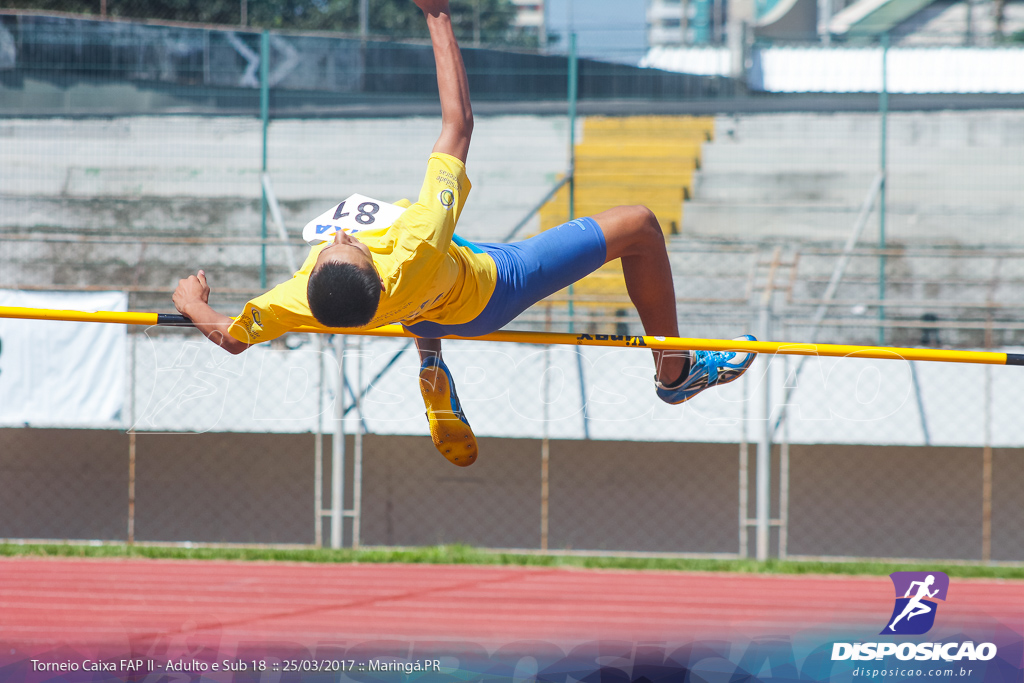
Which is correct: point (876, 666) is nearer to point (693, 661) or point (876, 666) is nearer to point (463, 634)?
point (693, 661)

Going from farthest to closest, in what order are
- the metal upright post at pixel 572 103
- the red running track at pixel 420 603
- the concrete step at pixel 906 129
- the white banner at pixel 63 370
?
the concrete step at pixel 906 129 → the metal upright post at pixel 572 103 → the white banner at pixel 63 370 → the red running track at pixel 420 603

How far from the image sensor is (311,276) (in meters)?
2.75

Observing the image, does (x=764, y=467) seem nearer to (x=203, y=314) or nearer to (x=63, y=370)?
(x=203, y=314)

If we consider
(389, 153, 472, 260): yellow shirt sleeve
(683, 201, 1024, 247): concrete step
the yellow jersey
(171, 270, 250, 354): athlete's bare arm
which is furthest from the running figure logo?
(683, 201, 1024, 247): concrete step

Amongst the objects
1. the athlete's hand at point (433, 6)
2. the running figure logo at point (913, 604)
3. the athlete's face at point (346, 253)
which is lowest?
the running figure logo at point (913, 604)

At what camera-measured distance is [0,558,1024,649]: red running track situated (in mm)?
5016

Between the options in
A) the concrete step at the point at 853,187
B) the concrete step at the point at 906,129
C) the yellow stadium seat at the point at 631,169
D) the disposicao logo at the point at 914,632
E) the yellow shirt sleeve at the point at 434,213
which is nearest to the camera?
the yellow shirt sleeve at the point at 434,213

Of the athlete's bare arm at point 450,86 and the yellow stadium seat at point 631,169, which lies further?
the yellow stadium seat at point 631,169

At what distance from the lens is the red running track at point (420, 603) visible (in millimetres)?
5016

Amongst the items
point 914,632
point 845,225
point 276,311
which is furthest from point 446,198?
point 845,225

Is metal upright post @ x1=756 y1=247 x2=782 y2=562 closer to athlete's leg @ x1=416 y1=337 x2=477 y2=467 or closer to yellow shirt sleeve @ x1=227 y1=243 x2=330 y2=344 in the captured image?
athlete's leg @ x1=416 y1=337 x2=477 y2=467

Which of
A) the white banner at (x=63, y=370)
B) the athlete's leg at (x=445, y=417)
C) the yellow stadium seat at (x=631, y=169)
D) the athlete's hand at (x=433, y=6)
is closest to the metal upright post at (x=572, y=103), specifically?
the yellow stadium seat at (x=631, y=169)

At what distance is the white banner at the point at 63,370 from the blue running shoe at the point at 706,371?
444 centimetres

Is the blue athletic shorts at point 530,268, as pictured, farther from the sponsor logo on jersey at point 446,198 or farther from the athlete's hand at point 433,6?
the athlete's hand at point 433,6
